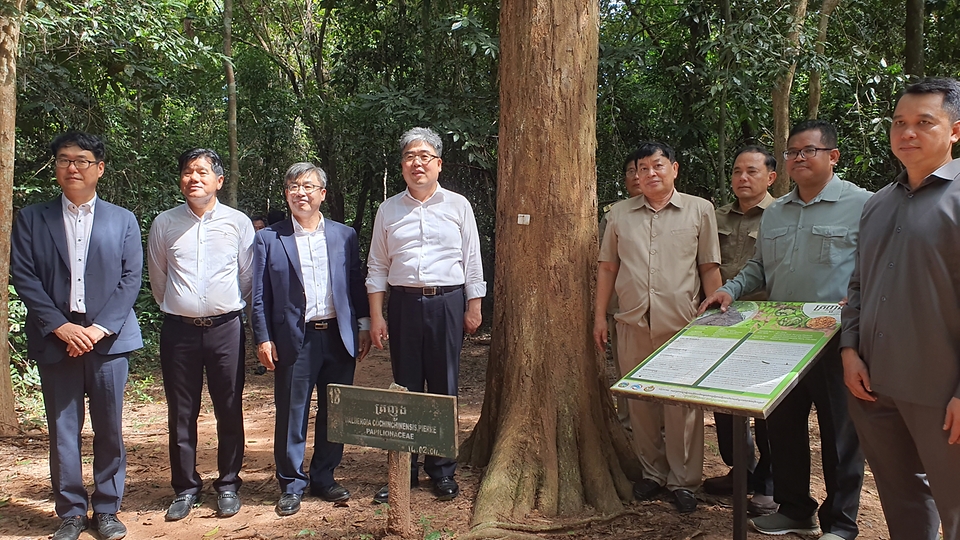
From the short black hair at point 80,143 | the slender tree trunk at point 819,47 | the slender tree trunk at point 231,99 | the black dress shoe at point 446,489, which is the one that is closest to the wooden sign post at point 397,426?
the black dress shoe at point 446,489

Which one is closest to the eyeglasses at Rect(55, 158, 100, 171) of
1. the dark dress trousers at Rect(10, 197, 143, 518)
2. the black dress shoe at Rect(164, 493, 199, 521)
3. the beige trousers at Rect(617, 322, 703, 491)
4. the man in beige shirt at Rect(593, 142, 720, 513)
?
the dark dress trousers at Rect(10, 197, 143, 518)

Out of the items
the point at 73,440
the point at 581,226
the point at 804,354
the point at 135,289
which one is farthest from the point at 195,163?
the point at 804,354

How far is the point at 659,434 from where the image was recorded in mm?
3803

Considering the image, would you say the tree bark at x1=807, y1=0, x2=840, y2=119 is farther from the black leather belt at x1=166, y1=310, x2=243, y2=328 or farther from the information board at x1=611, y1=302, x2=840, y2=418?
the black leather belt at x1=166, y1=310, x2=243, y2=328

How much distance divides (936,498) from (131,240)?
3987mm

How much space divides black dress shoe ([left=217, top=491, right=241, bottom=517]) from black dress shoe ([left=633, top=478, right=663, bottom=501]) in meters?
2.34

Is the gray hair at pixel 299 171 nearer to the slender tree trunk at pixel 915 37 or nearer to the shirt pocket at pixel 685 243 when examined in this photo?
the shirt pocket at pixel 685 243

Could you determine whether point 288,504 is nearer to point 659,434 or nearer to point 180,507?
point 180,507

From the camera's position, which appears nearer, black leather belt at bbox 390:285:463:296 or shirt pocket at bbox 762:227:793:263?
shirt pocket at bbox 762:227:793:263

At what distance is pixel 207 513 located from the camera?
371 centimetres

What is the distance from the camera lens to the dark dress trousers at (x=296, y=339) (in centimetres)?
370

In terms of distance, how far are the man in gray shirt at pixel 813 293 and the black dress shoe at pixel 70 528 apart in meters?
3.52

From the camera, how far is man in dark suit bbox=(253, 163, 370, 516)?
146 inches

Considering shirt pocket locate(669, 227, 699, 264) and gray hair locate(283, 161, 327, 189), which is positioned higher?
gray hair locate(283, 161, 327, 189)
